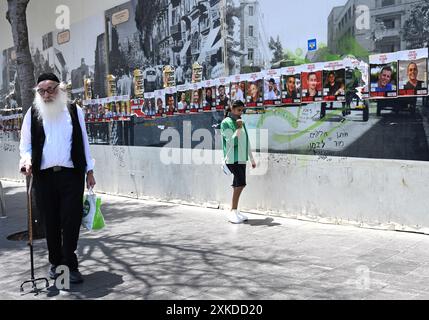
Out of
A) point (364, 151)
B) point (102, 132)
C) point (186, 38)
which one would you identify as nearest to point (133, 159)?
point (102, 132)

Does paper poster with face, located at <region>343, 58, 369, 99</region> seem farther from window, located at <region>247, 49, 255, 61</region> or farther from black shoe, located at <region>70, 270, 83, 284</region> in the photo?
black shoe, located at <region>70, 270, 83, 284</region>

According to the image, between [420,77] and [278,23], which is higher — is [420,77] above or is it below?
below

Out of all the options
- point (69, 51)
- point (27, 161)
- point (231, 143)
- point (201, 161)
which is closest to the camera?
point (27, 161)

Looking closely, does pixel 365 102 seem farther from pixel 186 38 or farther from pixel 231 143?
pixel 186 38

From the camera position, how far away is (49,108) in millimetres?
4840

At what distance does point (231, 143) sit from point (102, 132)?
518 cm

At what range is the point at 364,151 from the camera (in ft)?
21.9

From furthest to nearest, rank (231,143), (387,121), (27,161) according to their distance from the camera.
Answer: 1. (231,143)
2. (387,121)
3. (27,161)

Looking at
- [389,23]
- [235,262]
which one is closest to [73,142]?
[235,262]

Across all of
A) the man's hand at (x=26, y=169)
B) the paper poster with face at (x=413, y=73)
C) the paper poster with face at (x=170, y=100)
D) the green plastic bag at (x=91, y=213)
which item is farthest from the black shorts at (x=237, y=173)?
the man's hand at (x=26, y=169)

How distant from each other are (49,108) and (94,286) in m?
1.80

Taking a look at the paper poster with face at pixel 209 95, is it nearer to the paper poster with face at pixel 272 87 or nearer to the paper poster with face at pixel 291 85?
the paper poster with face at pixel 272 87

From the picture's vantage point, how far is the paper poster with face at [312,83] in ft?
23.2

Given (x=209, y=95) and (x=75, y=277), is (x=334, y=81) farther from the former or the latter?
(x=75, y=277)
